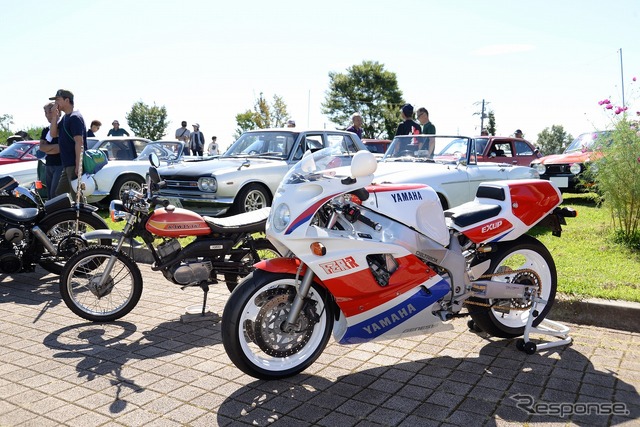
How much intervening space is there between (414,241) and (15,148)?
12.7 m

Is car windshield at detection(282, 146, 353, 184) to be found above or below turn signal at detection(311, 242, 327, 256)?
above

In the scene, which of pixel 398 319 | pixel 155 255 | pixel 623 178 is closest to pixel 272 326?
pixel 398 319

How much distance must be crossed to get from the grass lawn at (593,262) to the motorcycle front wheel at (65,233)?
2.96 metres

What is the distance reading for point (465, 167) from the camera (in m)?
8.92

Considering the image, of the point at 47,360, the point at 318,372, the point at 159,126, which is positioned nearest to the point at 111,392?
the point at 47,360

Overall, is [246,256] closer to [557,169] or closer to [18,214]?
[18,214]

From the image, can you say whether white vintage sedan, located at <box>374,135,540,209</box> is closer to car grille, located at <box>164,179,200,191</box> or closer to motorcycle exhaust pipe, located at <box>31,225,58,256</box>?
car grille, located at <box>164,179,200,191</box>

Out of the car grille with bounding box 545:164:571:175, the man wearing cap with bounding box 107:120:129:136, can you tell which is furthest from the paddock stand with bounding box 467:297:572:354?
the man wearing cap with bounding box 107:120:129:136

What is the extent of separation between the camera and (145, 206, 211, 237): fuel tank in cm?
502

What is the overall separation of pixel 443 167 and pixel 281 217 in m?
5.36

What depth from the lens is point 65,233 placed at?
22.4ft

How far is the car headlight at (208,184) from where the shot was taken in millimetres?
9555

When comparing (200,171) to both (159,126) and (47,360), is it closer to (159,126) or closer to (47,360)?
(47,360)

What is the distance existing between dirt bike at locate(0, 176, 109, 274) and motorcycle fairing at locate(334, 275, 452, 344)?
3.67 meters
